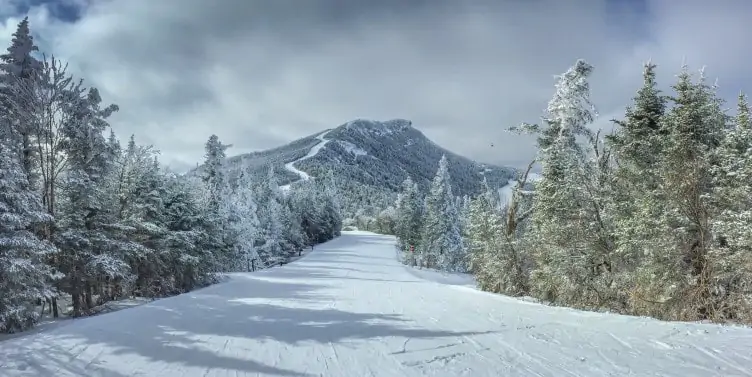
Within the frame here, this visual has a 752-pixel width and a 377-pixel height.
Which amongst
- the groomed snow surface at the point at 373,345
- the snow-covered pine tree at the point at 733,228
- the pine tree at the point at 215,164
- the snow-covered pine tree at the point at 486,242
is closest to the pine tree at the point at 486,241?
the snow-covered pine tree at the point at 486,242

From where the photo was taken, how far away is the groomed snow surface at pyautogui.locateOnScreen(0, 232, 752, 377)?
21.1 feet

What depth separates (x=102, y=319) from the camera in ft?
30.2

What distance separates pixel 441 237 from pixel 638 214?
37.6 meters

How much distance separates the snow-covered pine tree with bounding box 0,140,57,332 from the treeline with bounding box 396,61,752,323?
14.8 meters

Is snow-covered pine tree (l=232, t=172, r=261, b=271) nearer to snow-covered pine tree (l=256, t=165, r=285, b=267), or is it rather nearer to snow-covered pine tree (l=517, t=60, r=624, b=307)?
snow-covered pine tree (l=256, t=165, r=285, b=267)

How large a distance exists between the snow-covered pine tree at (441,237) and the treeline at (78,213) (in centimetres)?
2991

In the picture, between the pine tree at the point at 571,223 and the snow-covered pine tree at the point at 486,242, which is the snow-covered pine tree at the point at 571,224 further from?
the snow-covered pine tree at the point at 486,242

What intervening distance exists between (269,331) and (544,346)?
204 inches

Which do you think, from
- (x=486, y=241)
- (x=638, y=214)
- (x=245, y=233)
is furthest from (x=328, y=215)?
(x=638, y=214)

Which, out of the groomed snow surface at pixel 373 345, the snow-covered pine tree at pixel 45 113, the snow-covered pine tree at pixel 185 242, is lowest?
the groomed snow surface at pixel 373 345

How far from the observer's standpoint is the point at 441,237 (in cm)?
4994

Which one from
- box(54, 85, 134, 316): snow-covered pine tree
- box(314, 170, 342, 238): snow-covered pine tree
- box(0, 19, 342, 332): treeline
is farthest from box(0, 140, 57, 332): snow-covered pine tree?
box(314, 170, 342, 238): snow-covered pine tree

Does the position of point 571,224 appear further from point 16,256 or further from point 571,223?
point 16,256

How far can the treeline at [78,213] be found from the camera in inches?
418
